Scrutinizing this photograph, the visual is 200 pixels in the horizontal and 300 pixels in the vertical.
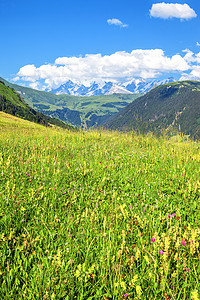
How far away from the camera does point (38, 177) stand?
19.9 ft

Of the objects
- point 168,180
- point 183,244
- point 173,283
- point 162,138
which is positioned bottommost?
point 173,283

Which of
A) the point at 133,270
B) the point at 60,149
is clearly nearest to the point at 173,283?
the point at 133,270

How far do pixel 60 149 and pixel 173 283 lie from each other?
7.37 meters

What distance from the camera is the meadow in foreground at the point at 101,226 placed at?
277cm

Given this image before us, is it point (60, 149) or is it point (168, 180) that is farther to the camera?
point (60, 149)

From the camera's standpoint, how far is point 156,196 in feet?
17.7

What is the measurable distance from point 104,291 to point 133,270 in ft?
1.68

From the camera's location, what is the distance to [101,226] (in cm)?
414

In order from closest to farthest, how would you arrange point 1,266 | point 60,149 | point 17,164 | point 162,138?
point 1,266 < point 17,164 < point 60,149 < point 162,138

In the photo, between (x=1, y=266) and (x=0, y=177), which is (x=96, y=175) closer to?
(x=0, y=177)

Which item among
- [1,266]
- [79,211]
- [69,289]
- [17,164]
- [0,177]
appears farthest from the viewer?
[17,164]

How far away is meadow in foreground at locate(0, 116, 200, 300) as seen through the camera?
277cm

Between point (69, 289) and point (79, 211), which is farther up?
point (79, 211)

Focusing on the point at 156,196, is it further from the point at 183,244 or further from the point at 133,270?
the point at 133,270
